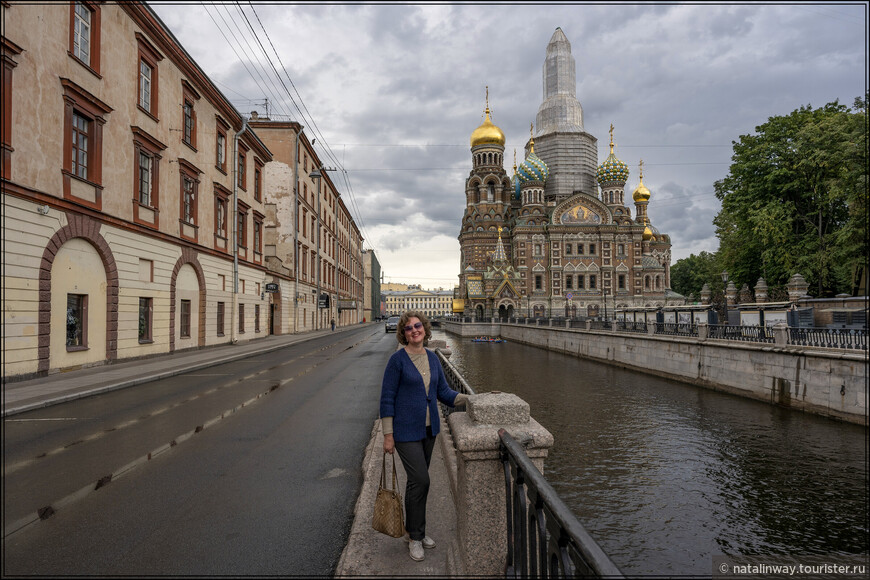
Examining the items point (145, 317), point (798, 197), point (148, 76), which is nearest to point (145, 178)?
point (148, 76)

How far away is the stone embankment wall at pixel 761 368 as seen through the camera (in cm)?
1209

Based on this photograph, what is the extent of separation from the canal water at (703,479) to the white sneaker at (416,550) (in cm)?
363

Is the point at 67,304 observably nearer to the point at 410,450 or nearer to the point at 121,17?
the point at 121,17

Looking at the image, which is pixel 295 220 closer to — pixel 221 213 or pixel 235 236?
pixel 235 236

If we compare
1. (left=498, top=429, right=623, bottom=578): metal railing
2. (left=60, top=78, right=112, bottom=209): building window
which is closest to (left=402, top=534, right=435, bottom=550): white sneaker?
(left=498, top=429, right=623, bottom=578): metal railing

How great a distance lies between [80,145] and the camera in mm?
14562

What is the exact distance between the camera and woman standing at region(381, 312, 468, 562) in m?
3.47

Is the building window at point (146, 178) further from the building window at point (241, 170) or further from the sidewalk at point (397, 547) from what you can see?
the sidewalk at point (397, 547)

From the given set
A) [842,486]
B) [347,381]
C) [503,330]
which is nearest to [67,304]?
[347,381]

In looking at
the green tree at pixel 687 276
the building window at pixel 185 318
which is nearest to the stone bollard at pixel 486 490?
the building window at pixel 185 318

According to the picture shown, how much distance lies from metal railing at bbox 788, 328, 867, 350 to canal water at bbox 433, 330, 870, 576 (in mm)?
2082

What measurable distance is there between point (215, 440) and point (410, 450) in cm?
501

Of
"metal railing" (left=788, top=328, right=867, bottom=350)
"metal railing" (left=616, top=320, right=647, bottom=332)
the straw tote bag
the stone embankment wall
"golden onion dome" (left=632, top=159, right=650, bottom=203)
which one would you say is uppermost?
"golden onion dome" (left=632, top=159, right=650, bottom=203)

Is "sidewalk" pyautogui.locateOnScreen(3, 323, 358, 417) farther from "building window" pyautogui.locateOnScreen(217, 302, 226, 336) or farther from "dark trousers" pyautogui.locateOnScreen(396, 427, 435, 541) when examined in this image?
"dark trousers" pyautogui.locateOnScreen(396, 427, 435, 541)
